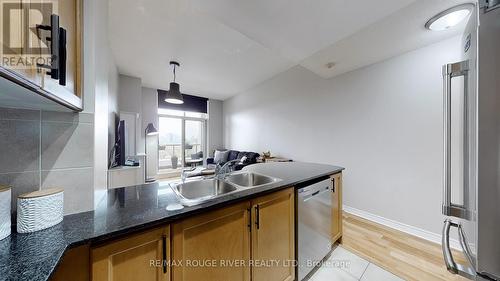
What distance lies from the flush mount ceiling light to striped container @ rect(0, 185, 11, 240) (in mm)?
3205

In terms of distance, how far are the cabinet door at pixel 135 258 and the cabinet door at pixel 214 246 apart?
0.18 feet

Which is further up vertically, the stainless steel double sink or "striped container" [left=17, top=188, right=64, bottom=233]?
"striped container" [left=17, top=188, right=64, bottom=233]

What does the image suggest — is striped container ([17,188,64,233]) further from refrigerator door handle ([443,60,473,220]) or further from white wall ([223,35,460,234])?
white wall ([223,35,460,234])

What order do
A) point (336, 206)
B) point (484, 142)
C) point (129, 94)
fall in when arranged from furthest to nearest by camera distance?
point (129, 94), point (336, 206), point (484, 142)

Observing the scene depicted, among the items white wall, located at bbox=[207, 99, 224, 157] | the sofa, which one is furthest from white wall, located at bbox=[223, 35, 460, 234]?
white wall, located at bbox=[207, 99, 224, 157]

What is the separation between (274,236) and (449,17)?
259cm

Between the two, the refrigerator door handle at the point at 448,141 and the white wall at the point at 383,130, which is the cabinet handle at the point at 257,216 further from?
the white wall at the point at 383,130

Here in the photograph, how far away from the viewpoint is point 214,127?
6.68 meters

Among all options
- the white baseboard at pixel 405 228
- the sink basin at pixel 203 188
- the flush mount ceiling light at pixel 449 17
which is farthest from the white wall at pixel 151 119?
the flush mount ceiling light at pixel 449 17

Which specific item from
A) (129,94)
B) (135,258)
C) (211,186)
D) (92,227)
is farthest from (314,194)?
(129,94)

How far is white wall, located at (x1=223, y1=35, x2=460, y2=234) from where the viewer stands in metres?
2.21

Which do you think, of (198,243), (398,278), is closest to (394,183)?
(398,278)

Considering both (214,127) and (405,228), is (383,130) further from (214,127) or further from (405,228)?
(214,127)

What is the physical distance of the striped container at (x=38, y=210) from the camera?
28.4 inches
